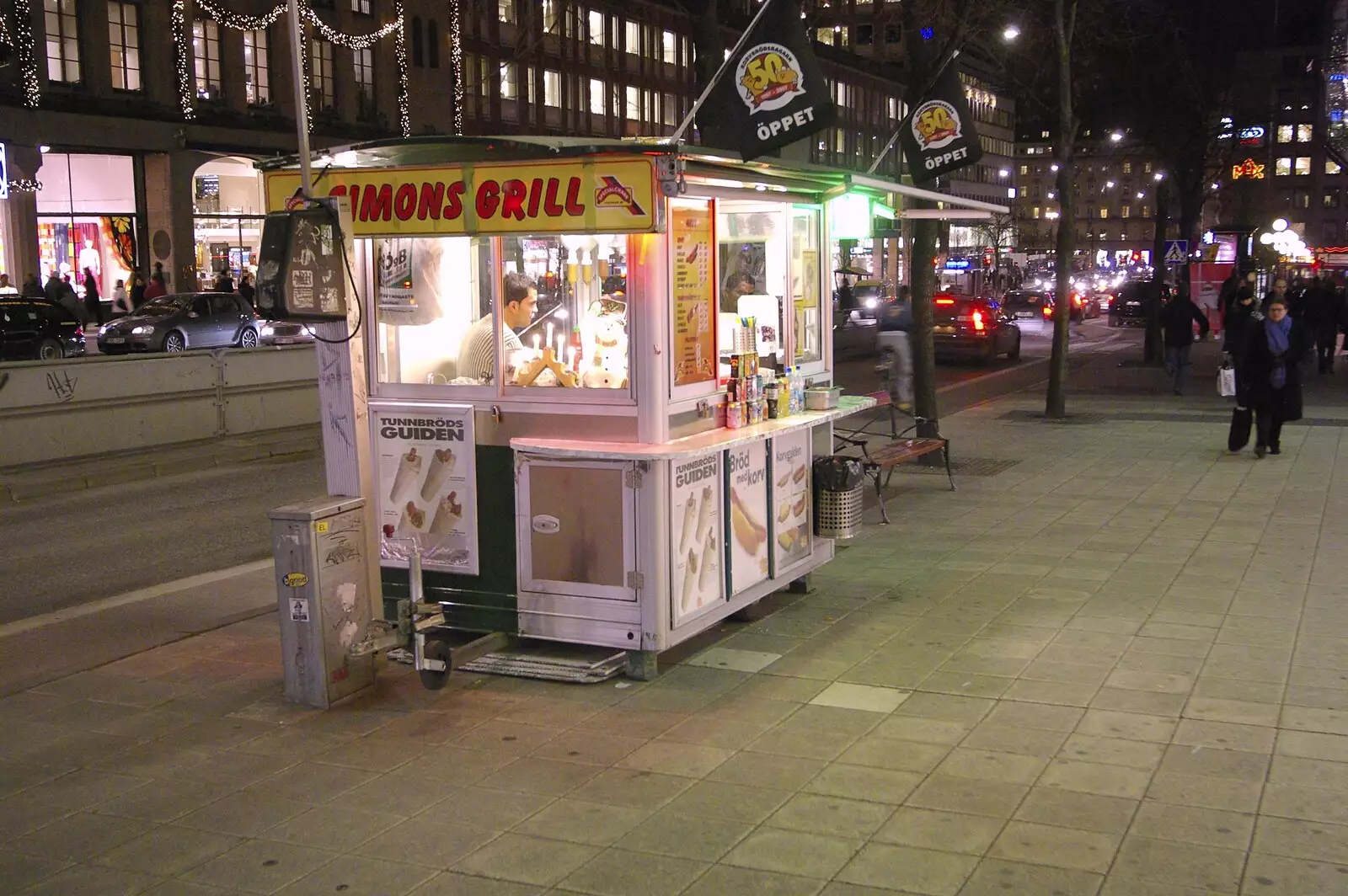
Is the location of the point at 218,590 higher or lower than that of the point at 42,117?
lower

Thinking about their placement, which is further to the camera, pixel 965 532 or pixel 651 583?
pixel 965 532

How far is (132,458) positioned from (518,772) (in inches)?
469

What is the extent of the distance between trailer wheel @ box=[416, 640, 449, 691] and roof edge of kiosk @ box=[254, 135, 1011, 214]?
8.42 feet

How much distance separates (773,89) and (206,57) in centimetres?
3613

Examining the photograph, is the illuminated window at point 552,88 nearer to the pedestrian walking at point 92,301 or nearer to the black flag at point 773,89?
the pedestrian walking at point 92,301

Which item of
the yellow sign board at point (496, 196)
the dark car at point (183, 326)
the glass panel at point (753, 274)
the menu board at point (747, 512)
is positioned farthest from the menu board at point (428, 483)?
the dark car at point (183, 326)

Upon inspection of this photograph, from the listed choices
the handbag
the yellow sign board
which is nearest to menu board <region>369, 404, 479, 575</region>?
the yellow sign board

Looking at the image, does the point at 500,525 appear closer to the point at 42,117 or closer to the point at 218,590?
the point at 218,590

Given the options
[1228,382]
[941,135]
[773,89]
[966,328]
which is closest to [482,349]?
[773,89]

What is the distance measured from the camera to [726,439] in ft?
24.7

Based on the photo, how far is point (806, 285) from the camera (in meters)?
9.27

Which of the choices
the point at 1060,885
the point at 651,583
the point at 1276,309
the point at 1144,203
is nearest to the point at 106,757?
the point at 651,583

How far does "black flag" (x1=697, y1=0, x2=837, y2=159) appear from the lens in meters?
7.64

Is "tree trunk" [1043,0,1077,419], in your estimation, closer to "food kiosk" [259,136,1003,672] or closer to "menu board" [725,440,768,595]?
"menu board" [725,440,768,595]
